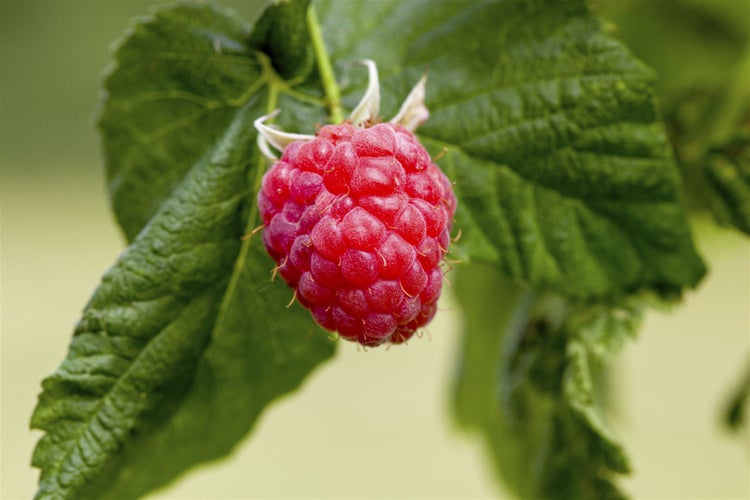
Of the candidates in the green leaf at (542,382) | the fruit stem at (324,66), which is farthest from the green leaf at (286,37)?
the green leaf at (542,382)

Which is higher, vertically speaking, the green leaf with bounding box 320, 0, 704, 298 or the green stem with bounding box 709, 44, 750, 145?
the green leaf with bounding box 320, 0, 704, 298

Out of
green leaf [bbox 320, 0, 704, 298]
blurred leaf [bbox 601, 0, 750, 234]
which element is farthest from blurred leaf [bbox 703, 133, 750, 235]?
green leaf [bbox 320, 0, 704, 298]

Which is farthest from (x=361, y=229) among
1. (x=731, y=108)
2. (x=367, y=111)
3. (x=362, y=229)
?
(x=731, y=108)

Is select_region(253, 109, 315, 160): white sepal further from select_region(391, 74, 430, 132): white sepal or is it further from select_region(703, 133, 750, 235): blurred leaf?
select_region(703, 133, 750, 235): blurred leaf

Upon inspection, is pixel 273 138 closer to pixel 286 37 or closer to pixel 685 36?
pixel 286 37

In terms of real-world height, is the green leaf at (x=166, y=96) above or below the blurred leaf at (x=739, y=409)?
above

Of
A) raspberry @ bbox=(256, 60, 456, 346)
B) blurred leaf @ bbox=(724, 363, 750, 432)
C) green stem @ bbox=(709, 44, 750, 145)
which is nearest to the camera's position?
raspberry @ bbox=(256, 60, 456, 346)

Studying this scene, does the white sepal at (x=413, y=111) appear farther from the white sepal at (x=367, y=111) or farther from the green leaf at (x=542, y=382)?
the green leaf at (x=542, y=382)
